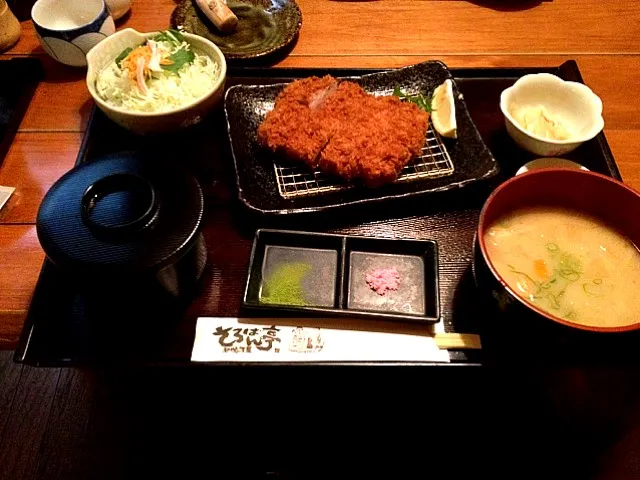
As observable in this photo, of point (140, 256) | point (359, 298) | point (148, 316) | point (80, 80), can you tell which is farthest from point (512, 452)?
point (80, 80)

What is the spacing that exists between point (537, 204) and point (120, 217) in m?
1.09

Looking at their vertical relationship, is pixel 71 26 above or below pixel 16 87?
above

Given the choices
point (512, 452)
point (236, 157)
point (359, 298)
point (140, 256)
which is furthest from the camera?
point (512, 452)

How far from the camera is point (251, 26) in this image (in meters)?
2.29

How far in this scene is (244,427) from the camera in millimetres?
1924

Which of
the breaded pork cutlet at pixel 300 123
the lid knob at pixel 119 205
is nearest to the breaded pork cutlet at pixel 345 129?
the breaded pork cutlet at pixel 300 123

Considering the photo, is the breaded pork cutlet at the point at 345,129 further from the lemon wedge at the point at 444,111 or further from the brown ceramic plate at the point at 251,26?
the brown ceramic plate at the point at 251,26

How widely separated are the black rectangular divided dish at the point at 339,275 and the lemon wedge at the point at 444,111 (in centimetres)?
50

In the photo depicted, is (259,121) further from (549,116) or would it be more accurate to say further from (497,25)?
(497,25)

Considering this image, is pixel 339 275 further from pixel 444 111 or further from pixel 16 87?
pixel 16 87

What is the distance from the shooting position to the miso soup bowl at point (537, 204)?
1.28m

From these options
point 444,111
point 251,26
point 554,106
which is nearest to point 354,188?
point 444,111

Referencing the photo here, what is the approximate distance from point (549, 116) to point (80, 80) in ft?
5.84

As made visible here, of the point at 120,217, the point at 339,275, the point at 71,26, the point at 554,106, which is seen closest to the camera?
the point at 120,217
